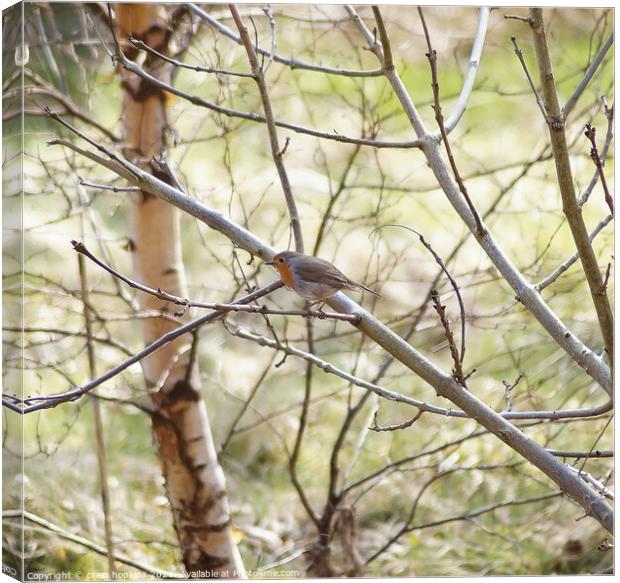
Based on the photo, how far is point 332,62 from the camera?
1.96m

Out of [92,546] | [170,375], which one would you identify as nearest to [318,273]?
[170,375]

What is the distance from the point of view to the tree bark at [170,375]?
188 cm

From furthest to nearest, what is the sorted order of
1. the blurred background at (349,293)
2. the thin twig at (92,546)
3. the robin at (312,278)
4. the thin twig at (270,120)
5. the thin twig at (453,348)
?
the blurred background at (349,293), the thin twig at (92,546), the robin at (312,278), the thin twig at (270,120), the thin twig at (453,348)

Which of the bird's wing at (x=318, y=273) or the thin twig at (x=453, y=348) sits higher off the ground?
the bird's wing at (x=318, y=273)

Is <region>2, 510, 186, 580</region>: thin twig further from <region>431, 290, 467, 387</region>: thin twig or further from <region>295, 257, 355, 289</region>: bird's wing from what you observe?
<region>431, 290, 467, 387</region>: thin twig

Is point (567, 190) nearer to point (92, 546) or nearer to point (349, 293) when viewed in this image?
point (349, 293)

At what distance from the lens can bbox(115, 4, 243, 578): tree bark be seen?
188 centimetres

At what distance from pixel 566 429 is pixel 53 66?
1.50 meters

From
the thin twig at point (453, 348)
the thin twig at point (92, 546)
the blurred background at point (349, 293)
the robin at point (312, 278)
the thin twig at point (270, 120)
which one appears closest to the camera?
the thin twig at point (453, 348)

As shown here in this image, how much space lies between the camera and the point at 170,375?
6.27 feet

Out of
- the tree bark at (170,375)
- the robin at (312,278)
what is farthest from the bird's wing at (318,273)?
the tree bark at (170,375)

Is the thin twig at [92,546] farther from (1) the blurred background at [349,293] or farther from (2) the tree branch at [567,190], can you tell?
(2) the tree branch at [567,190]

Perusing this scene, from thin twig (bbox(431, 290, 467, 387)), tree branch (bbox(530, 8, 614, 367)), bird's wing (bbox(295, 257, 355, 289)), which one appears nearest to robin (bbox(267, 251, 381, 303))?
bird's wing (bbox(295, 257, 355, 289))

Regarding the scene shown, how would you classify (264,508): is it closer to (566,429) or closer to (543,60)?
(566,429)
